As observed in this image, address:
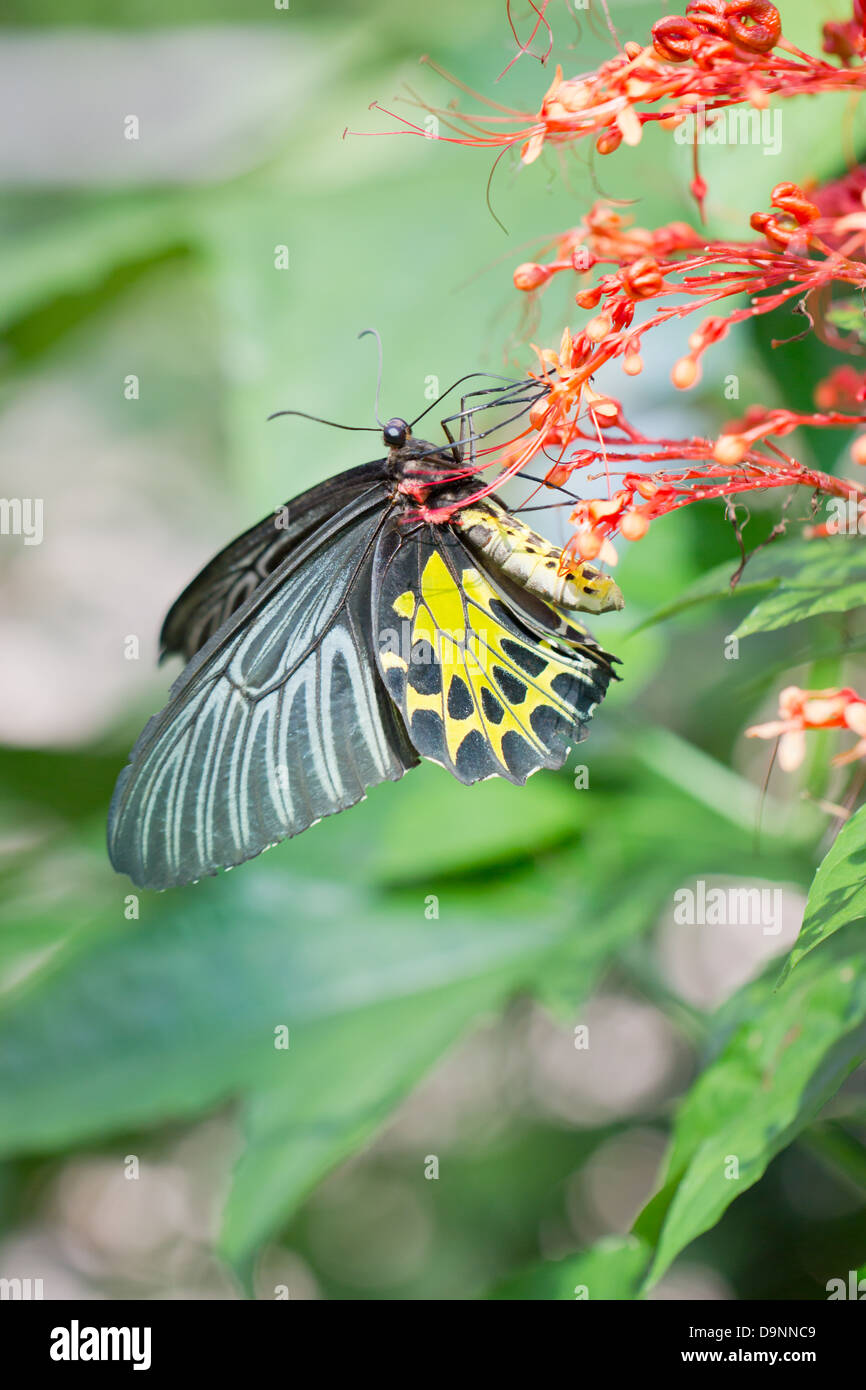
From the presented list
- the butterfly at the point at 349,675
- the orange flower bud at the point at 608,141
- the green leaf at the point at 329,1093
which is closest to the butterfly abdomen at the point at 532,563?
the butterfly at the point at 349,675

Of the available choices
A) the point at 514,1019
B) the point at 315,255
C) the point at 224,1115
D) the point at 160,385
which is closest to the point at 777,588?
the point at 315,255

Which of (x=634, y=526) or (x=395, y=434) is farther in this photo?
(x=395, y=434)

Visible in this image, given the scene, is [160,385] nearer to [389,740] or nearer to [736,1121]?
[389,740]

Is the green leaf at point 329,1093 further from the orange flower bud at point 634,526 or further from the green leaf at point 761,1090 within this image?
the orange flower bud at point 634,526

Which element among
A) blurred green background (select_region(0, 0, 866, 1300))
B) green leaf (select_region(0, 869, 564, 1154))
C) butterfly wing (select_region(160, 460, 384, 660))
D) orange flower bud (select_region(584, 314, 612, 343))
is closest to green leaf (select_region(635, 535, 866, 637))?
blurred green background (select_region(0, 0, 866, 1300))

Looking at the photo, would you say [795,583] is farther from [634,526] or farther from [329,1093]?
[329,1093]

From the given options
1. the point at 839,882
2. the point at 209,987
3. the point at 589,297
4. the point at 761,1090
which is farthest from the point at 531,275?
the point at 209,987

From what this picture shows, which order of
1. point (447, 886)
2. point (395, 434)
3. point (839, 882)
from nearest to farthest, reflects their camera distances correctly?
point (839, 882), point (395, 434), point (447, 886)
